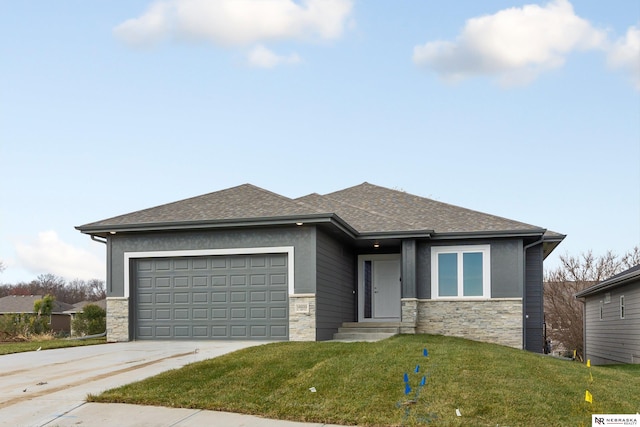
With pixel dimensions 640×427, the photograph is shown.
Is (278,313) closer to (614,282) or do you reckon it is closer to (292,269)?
(292,269)

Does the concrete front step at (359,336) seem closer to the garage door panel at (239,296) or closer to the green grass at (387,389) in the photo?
the garage door panel at (239,296)

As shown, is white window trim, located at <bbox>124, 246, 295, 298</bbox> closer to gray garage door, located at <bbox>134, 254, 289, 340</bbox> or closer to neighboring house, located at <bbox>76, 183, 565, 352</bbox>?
neighboring house, located at <bbox>76, 183, 565, 352</bbox>

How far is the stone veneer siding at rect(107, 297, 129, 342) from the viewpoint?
1731 cm

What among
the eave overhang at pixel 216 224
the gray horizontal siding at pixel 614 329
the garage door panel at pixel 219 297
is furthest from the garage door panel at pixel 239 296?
the gray horizontal siding at pixel 614 329

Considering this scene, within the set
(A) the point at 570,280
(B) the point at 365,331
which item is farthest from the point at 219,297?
(A) the point at 570,280

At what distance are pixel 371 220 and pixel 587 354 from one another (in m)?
14.9

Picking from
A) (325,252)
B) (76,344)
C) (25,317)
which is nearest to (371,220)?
(325,252)

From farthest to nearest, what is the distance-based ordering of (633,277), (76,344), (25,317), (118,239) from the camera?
1. (25,317)
2. (633,277)
3. (118,239)
4. (76,344)

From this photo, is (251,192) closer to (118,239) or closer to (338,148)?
(118,239)

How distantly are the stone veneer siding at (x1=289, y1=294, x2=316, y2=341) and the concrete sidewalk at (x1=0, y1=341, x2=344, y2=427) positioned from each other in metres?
1.07

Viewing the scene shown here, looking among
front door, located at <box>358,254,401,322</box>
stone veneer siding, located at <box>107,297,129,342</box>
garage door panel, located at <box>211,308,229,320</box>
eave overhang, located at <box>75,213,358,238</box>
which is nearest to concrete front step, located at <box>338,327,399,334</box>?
front door, located at <box>358,254,401,322</box>

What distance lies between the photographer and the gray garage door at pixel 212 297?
1642cm

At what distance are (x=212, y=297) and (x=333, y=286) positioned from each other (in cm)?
337

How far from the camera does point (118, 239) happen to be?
17609mm
